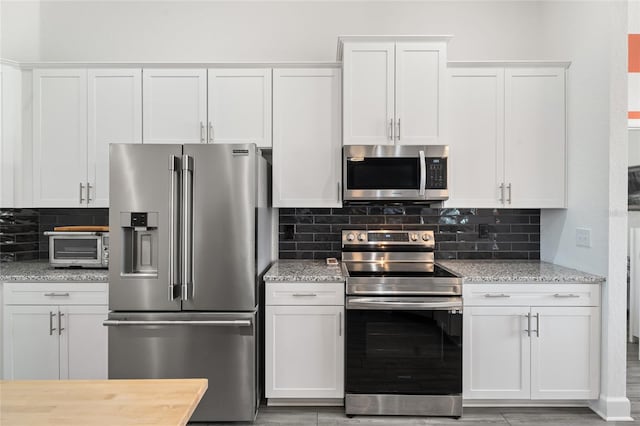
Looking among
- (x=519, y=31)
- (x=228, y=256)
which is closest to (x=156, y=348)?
(x=228, y=256)

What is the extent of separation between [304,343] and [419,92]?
1.94 meters

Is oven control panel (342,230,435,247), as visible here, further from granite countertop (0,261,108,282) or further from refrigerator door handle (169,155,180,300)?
granite countertop (0,261,108,282)

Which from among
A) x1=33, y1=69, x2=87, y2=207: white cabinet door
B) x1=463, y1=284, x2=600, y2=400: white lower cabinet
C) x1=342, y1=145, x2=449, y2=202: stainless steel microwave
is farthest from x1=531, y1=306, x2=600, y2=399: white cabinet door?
x1=33, y1=69, x2=87, y2=207: white cabinet door

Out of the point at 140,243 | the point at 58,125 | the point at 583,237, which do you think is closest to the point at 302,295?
the point at 140,243

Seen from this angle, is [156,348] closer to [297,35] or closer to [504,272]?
[504,272]

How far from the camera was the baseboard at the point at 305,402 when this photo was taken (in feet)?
8.92

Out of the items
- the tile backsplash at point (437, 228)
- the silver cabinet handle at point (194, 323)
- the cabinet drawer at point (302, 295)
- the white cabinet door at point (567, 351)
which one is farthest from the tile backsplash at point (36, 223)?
the white cabinet door at point (567, 351)

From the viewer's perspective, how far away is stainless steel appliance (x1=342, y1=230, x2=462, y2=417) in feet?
8.41

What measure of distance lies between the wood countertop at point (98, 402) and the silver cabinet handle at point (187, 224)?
133 centimetres

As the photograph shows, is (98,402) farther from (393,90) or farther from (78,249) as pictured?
(393,90)

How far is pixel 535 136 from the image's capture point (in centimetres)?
304

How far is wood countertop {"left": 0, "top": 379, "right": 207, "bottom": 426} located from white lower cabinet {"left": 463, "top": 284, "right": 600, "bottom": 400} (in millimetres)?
2076

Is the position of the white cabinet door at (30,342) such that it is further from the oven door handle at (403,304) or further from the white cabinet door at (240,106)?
the oven door handle at (403,304)

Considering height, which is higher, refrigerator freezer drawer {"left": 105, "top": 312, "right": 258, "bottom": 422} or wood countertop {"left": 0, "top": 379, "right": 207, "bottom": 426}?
wood countertop {"left": 0, "top": 379, "right": 207, "bottom": 426}
